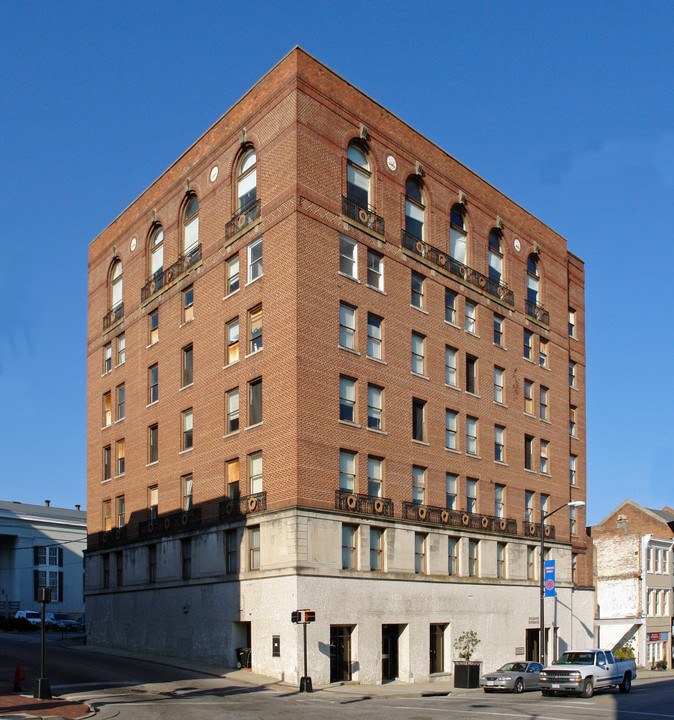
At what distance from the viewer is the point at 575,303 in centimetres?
6538

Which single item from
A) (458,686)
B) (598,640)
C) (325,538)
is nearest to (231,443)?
(325,538)

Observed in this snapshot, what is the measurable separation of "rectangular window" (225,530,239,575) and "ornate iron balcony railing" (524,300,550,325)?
25.7m

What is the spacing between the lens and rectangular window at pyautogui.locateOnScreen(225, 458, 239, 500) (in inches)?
1705

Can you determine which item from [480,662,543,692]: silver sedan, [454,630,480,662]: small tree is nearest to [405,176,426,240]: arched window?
[454,630,480,662]: small tree

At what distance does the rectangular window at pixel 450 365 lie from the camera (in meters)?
50.2

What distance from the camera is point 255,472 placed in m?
42.2

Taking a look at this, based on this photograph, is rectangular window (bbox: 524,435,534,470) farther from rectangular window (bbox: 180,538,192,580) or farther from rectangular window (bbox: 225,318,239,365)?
rectangular window (bbox: 180,538,192,580)

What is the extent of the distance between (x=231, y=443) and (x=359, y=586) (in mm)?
9147

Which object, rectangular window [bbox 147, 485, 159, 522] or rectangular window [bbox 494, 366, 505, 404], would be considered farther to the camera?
rectangular window [bbox 494, 366, 505, 404]

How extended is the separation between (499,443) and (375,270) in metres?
14.5

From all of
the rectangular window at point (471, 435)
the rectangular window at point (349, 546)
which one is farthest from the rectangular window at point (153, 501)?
the rectangular window at point (471, 435)

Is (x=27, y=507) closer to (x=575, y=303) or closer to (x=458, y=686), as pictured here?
(x=575, y=303)

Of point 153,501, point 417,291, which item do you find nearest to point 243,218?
point 417,291

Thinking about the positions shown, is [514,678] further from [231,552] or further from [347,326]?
[347,326]
